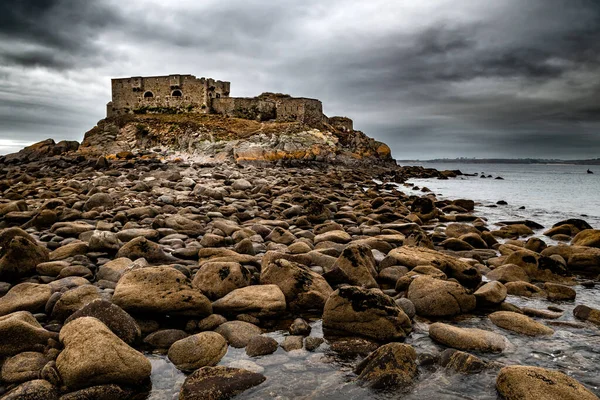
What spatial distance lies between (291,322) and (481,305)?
9.03ft

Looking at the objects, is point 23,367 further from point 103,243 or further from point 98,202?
point 98,202

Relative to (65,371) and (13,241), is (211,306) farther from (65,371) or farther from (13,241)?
(13,241)

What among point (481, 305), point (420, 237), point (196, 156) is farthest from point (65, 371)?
A: point (196, 156)

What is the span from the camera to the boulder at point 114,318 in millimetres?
4035

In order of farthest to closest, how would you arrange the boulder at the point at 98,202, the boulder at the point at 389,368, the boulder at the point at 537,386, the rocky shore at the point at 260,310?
1. the boulder at the point at 98,202
2. the boulder at the point at 389,368
3. the rocky shore at the point at 260,310
4. the boulder at the point at 537,386

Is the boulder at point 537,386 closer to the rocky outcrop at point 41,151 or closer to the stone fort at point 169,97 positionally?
the rocky outcrop at point 41,151

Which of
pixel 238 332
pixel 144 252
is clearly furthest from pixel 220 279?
pixel 144 252

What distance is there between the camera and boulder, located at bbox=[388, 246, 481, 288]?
6441mm

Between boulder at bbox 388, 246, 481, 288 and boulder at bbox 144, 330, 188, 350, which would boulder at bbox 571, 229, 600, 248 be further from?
boulder at bbox 144, 330, 188, 350

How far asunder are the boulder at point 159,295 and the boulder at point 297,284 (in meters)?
1.09

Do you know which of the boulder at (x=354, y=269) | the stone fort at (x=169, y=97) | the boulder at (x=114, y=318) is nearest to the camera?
the boulder at (x=114, y=318)

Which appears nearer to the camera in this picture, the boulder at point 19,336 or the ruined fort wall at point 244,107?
the boulder at point 19,336

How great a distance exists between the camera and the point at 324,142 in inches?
1789

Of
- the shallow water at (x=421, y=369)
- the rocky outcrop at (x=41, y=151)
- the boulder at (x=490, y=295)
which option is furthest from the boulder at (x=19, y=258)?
the rocky outcrop at (x=41, y=151)
